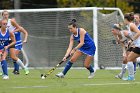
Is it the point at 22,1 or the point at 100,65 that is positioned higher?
the point at 22,1

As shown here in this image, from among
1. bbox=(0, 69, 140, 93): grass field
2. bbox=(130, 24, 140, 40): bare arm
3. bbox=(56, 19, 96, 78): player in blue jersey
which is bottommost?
bbox=(0, 69, 140, 93): grass field

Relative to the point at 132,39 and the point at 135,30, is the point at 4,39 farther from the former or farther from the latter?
the point at 135,30

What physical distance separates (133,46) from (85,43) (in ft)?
5.49

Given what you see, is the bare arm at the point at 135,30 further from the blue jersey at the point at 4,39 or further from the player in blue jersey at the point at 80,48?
the blue jersey at the point at 4,39

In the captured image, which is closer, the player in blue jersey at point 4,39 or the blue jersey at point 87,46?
the player in blue jersey at point 4,39

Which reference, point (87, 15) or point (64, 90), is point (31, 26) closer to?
point (87, 15)

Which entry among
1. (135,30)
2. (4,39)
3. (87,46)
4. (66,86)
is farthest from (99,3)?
(66,86)

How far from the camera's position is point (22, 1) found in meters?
30.3

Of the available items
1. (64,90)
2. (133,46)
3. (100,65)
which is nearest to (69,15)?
(100,65)

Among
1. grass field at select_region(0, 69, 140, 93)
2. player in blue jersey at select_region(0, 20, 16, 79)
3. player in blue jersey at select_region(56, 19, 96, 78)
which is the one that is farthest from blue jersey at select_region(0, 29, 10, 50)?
player in blue jersey at select_region(56, 19, 96, 78)

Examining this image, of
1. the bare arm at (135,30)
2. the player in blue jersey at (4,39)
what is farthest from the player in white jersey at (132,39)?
the player in blue jersey at (4,39)

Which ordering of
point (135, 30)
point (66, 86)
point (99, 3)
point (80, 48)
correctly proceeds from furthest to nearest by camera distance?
point (99, 3), point (80, 48), point (135, 30), point (66, 86)

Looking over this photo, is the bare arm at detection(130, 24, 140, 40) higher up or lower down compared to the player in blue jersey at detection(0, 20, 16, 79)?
higher up

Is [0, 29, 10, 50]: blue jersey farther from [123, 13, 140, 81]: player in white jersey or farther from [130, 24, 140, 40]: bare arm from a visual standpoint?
[130, 24, 140, 40]: bare arm
